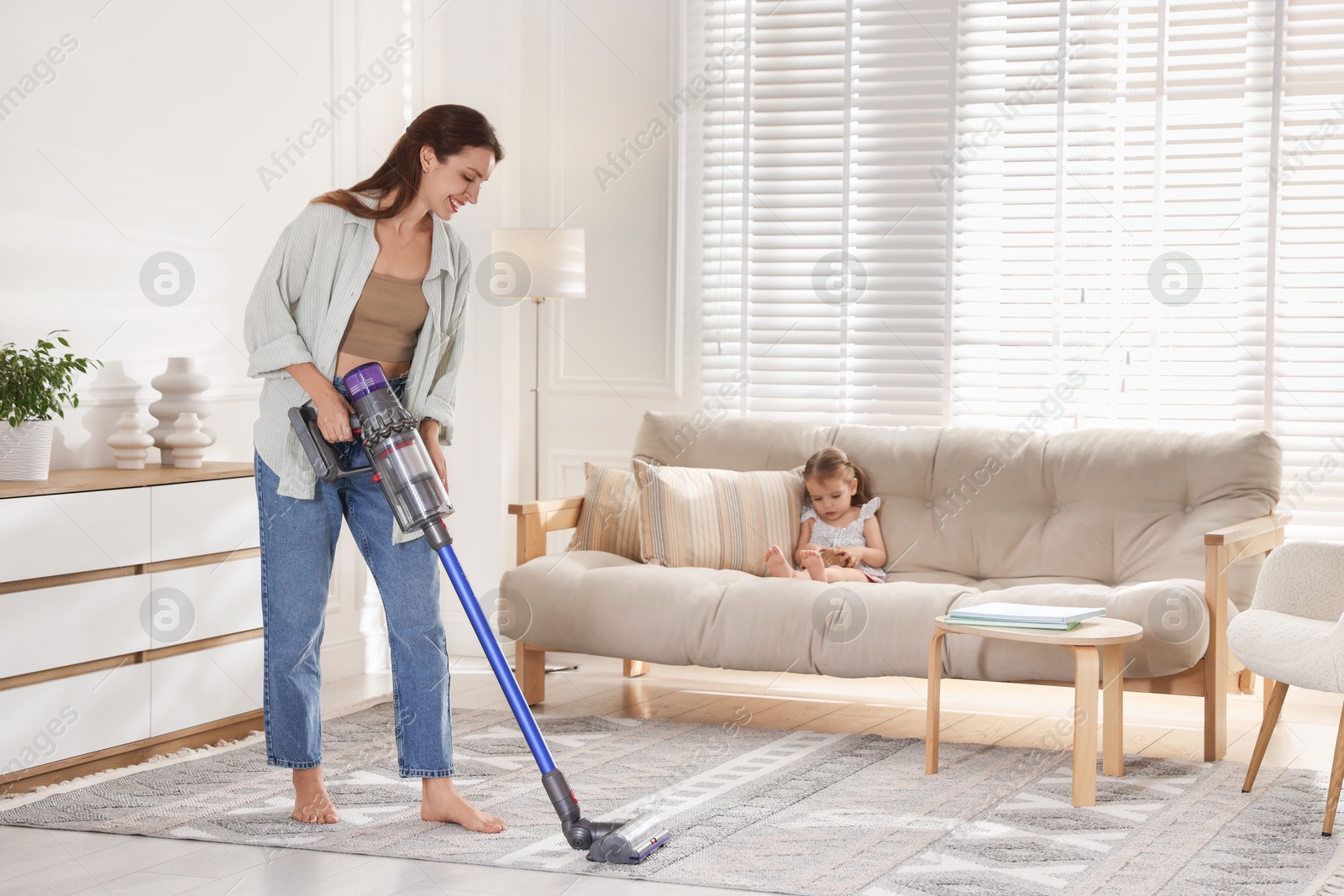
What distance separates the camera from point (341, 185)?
4.58 m

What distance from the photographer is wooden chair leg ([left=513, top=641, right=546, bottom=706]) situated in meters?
3.96

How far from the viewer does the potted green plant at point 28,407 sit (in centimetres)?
316

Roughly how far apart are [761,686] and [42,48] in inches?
109

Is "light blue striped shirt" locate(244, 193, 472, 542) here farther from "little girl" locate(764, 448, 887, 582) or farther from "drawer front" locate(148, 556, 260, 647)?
"little girl" locate(764, 448, 887, 582)

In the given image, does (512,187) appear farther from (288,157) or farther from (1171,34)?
(1171,34)

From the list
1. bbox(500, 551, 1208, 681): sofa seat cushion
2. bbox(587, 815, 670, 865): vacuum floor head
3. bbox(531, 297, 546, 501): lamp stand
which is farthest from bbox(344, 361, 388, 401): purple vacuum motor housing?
bbox(531, 297, 546, 501): lamp stand

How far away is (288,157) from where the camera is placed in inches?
173

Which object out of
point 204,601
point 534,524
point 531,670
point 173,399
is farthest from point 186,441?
point 531,670

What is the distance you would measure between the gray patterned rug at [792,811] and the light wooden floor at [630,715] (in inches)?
3.0

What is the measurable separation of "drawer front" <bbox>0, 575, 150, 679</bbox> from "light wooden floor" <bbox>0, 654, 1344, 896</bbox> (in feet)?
1.51

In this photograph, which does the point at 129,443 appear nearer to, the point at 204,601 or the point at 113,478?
the point at 113,478

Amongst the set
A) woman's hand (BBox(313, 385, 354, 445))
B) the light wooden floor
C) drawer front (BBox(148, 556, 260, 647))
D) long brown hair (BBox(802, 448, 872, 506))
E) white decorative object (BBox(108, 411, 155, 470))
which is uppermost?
woman's hand (BBox(313, 385, 354, 445))

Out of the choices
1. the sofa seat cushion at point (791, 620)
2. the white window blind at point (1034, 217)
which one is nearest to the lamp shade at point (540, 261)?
the white window blind at point (1034, 217)

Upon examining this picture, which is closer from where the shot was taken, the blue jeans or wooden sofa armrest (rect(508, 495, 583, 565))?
the blue jeans
